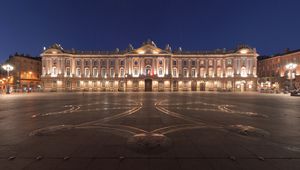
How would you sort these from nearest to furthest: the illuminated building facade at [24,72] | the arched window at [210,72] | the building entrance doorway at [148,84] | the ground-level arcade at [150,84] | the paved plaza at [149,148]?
the paved plaza at [149,148] < the ground-level arcade at [150,84] < the building entrance doorway at [148,84] < the illuminated building facade at [24,72] < the arched window at [210,72]

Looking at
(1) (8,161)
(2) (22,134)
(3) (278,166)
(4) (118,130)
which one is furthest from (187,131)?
(2) (22,134)

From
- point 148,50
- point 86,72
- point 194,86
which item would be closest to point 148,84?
point 148,50

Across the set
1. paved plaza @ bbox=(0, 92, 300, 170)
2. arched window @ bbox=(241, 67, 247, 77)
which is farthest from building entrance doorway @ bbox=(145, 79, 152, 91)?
paved plaza @ bbox=(0, 92, 300, 170)

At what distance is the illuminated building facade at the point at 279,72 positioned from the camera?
68.4 meters

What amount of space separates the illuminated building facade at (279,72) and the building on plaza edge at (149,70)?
6.67 meters

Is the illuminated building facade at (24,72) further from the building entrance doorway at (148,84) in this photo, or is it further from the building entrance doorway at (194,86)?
the building entrance doorway at (194,86)

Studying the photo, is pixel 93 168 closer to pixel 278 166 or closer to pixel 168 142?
pixel 168 142

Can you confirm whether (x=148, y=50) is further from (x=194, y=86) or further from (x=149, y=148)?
(x=149, y=148)

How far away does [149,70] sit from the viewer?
80.1 m

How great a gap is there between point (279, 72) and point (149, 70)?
51904 mm

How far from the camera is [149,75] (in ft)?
259

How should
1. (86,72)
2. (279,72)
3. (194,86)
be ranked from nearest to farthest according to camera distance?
(279,72) → (194,86) → (86,72)

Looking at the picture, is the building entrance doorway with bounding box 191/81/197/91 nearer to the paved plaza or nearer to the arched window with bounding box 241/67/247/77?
the arched window with bounding box 241/67/247/77

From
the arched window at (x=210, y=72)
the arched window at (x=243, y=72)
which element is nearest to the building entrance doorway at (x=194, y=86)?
the arched window at (x=210, y=72)
